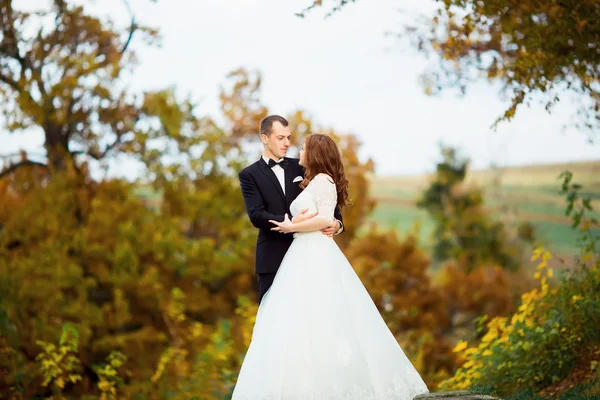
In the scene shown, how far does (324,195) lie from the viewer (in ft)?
17.6

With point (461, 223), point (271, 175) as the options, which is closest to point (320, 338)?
point (271, 175)

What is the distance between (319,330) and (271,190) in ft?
3.87

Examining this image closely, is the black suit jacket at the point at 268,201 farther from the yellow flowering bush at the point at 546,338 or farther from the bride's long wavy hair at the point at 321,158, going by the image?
the yellow flowering bush at the point at 546,338

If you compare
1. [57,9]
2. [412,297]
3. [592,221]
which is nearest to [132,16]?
[57,9]

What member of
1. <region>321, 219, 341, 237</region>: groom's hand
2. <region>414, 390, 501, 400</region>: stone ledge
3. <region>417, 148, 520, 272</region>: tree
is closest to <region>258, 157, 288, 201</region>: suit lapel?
<region>321, 219, 341, 237</region>: groom's hand

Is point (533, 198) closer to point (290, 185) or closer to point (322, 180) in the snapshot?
point (290, 185)

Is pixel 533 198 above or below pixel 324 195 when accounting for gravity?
below

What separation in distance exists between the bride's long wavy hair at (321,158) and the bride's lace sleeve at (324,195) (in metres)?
0.07

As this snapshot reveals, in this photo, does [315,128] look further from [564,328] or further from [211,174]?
[564,328]

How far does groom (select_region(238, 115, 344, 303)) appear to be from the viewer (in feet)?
18.3

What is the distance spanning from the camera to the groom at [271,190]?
5586mm

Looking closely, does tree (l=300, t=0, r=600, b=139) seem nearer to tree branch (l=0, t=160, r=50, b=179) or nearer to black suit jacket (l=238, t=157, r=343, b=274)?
black suit jacket (l=238, t=157, r=343, b=274)

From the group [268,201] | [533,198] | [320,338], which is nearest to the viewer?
[320,338]

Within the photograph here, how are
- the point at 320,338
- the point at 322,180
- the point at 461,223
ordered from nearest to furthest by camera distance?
the point at 320,338 < the point at 322,180 < the point at 461,223
